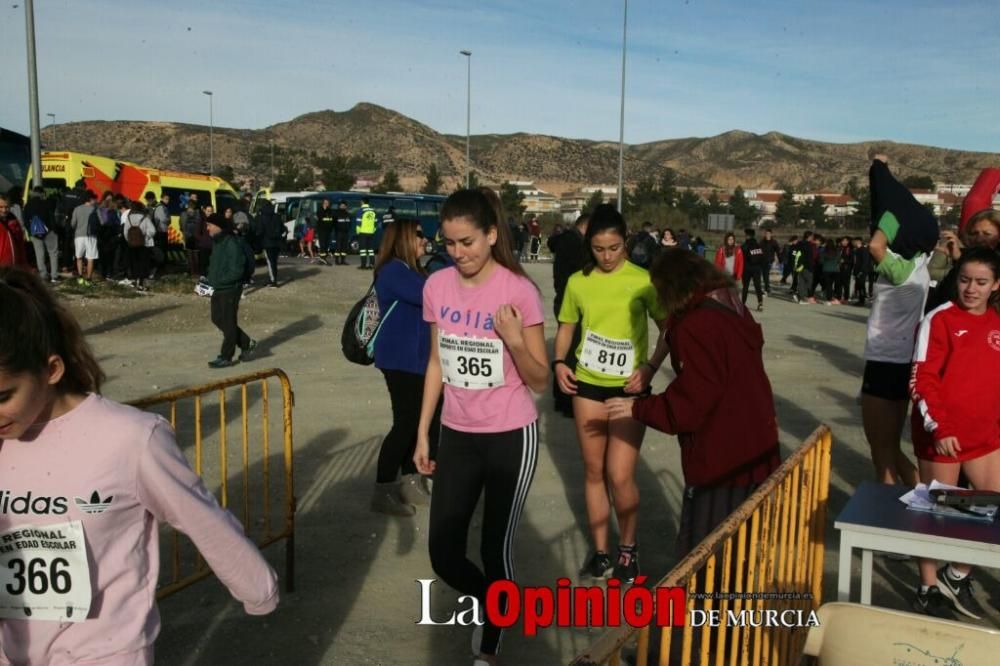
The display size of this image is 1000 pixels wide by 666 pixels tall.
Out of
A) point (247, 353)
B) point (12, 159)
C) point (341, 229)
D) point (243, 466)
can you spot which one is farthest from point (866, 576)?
point (341, 229)

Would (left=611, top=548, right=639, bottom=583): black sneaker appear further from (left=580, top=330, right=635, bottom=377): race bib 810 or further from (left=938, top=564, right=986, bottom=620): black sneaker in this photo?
(left=938, top=564, right=986, bottom=620): black sneaker

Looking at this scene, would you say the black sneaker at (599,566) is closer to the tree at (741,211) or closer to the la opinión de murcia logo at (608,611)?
the la opinión de murcia logo at (608,611)

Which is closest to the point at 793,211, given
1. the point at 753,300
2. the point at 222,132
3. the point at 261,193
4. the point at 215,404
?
the point at 261,193

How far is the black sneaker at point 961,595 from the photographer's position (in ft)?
13.9

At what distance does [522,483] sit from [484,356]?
1.75 ft

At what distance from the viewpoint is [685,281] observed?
12.0 feet

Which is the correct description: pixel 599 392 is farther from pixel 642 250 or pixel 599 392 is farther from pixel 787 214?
pixel 787 214

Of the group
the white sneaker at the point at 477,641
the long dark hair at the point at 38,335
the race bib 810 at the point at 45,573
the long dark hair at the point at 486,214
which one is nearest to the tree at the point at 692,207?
the long dark hair at the point at 486,214

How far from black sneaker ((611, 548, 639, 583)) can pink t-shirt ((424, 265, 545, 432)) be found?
1.35 meters

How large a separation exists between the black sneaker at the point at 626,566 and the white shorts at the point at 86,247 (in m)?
15.1

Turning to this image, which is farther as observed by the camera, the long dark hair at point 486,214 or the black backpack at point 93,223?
the black backpack at point 93,223

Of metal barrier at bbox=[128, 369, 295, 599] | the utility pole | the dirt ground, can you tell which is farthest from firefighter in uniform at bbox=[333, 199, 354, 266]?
metal barrier at bbox=[128, 369, 295, 599]

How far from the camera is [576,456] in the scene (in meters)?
7.11

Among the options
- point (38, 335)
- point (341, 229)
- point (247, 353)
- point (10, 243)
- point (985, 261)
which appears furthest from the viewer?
point (341, 229)
